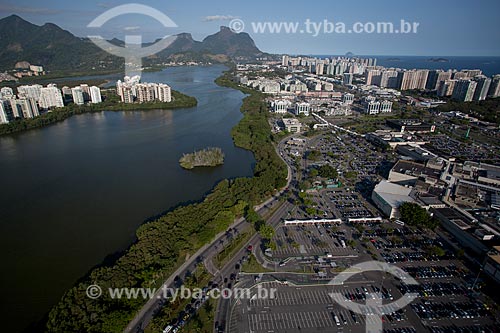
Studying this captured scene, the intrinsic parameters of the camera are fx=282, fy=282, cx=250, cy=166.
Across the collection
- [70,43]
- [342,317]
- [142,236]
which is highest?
[70,43]

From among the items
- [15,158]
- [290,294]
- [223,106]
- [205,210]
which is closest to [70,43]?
[223,106]

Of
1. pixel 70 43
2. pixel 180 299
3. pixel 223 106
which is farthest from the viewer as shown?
pixel 70 43

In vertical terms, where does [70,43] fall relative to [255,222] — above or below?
above

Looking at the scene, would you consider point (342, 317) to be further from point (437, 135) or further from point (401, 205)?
point (437, 135)

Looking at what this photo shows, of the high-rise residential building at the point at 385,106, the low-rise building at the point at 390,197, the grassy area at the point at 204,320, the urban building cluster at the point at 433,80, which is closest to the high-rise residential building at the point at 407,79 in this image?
the urban building cluster at the point at 433,80

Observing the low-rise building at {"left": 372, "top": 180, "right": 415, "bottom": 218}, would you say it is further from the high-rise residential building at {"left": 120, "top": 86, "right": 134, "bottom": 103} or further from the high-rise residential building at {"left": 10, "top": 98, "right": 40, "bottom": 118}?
the high-rise residential building at {"left": 120, "top": 86, "right": 134, "bottom": 103}

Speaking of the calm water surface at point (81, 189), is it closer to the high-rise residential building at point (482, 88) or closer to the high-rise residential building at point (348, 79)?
the high-rise residential building at point (348, 79)

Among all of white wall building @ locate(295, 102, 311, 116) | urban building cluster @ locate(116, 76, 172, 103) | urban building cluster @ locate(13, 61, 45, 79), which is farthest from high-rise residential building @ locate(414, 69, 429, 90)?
urban building cluster @ locate(13, 61, 45, 79)
